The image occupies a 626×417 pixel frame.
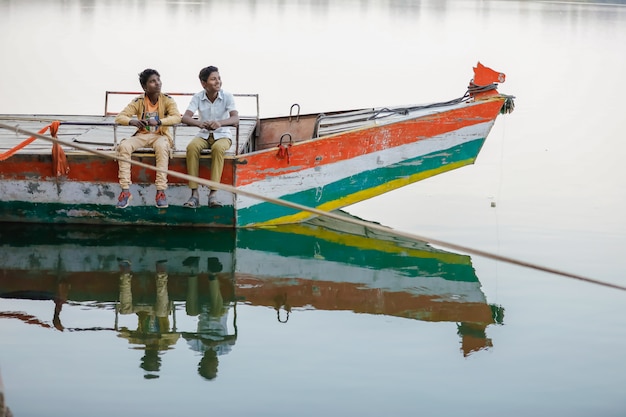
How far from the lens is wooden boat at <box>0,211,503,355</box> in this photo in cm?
→ 733

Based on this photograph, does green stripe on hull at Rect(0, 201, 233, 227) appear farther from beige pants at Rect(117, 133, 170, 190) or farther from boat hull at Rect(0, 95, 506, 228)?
beige pants at Rect(117, 133, 170, 190)

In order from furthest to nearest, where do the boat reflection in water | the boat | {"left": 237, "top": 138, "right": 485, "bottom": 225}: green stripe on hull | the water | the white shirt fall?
1. {"left": 237, "top": 138, "right": 485, "bottom": 225}: green stripe on hull
2. the white shirt
3. the boat
4. the boat reflection in water
5. the water

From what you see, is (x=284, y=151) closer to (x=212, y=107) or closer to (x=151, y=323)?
(x=212, y=107)

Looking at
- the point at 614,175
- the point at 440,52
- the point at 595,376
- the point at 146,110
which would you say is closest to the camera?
the point at 595,376

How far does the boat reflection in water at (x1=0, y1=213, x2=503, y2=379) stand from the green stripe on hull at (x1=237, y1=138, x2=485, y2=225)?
165 millimetres

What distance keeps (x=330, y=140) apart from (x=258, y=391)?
3.77 meters

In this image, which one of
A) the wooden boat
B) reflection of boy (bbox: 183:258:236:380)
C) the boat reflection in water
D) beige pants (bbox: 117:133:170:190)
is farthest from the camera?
beige pants (bbox: 117:133:170:190)

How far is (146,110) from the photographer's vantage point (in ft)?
28.7

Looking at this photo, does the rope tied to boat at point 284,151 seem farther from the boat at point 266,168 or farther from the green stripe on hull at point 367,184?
the green stripe on hull at point 367,184

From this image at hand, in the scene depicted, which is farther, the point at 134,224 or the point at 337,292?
the point at 134,224

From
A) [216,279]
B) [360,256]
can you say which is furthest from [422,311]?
[216,279]

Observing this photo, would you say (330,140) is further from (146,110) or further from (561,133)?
(561,133)

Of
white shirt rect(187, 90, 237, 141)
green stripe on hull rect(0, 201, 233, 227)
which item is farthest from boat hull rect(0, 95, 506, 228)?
white shirt rect(187, 90, 237, 141)

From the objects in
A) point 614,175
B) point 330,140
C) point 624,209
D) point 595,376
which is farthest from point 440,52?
point 595,376
